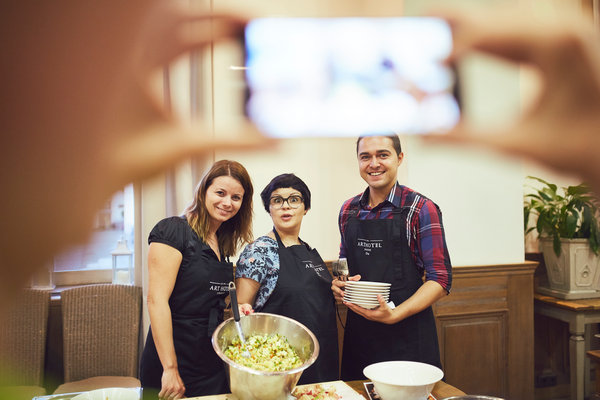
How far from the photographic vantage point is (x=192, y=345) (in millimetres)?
1566

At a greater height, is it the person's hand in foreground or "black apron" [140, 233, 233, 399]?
the person's hand in foreground

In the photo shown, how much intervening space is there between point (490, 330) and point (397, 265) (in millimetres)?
1383

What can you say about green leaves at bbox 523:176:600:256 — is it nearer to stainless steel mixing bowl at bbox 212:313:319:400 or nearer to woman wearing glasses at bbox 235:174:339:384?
woman wearing glasses at bbox 235:174:339:384

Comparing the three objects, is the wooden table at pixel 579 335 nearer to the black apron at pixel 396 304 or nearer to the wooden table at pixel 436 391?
the black apron at pixel 396 304

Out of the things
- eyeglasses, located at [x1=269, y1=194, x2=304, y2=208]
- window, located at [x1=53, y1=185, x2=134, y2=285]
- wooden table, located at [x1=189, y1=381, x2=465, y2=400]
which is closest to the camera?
window, located at [x1=53, y1=185, x2=134, y2=285]

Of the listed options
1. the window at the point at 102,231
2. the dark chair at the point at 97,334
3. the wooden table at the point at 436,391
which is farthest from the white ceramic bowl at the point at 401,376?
the dark chair at the point at 97,334

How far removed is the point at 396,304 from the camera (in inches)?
73.7

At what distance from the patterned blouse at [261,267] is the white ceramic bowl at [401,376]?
1.90ft

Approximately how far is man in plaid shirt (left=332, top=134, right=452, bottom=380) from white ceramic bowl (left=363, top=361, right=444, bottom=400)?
521 millimetres

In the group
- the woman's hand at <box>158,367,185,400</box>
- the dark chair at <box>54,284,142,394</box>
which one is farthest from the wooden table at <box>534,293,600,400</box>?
the dark chair at <box>54,284,142,394</box>

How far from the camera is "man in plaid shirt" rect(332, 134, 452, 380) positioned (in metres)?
1.82

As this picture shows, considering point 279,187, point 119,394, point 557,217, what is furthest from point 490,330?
point 119,394

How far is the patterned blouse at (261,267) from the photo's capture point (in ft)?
5.61

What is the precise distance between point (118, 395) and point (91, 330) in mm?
1805
